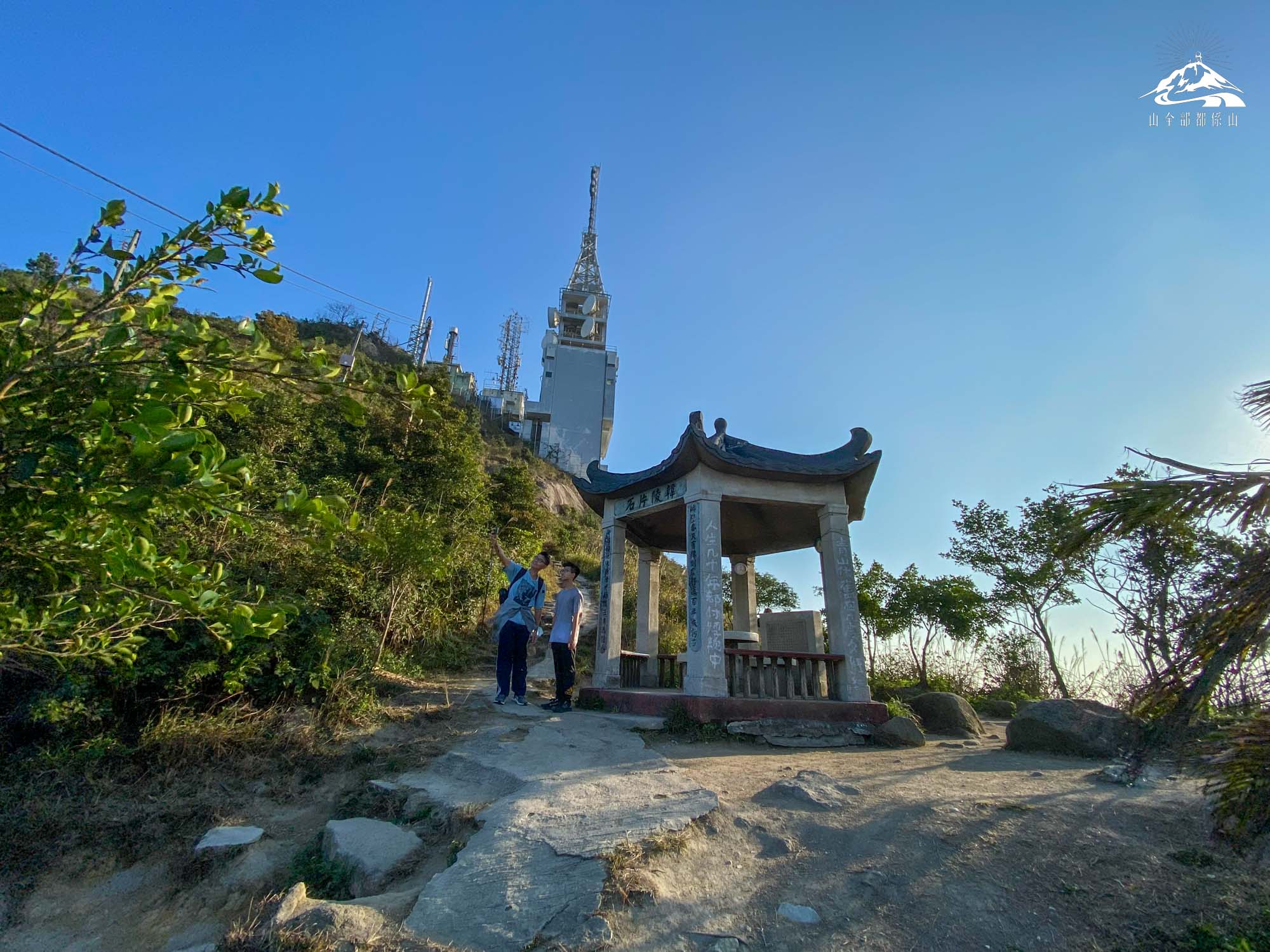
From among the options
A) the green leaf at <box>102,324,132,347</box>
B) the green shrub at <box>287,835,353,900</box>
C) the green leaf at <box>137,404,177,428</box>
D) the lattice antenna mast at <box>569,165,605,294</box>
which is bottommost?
the green shrub at <box>287,835,353,900</box>

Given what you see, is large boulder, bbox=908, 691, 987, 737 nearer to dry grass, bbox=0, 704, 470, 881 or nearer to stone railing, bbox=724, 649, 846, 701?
stone railing, bbox=724, 649, 846, 701

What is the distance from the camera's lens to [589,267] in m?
49.2

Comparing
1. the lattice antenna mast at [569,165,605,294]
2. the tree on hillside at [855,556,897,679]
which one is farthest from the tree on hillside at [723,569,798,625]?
the lattice antenna mast at [569,165,605,294]

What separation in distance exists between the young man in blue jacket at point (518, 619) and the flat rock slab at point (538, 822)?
121 cm

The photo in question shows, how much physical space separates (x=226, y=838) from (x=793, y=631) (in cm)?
816

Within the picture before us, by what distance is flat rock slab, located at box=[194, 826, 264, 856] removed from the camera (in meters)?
3.84

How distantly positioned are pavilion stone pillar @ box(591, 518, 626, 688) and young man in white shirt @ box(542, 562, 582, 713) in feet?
3.76

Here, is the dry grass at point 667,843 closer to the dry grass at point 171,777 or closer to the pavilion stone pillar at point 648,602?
the dry grass at point 171,777

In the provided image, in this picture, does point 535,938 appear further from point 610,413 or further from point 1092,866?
point 610,413

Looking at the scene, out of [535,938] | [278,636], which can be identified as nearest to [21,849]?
[278,636]

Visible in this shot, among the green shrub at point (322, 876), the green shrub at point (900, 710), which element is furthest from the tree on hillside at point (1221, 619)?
the green shrub at point (900, 710)

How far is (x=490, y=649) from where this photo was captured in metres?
10.4

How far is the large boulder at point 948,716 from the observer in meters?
8.30

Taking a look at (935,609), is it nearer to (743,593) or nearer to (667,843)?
(743,593)
